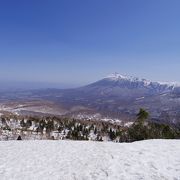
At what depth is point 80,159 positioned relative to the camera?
18984mm

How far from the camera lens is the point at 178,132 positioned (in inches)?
3403

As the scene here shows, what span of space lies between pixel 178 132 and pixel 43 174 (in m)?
79.0

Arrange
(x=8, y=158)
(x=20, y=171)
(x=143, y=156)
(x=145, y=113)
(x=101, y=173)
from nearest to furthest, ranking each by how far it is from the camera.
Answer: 1. (x=101, y=173)
2. (x=20, y=171)
3. (x=143, y=156)
4. (x=8, y=158)
5. (x=145, y=113)

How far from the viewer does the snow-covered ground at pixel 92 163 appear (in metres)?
15.0

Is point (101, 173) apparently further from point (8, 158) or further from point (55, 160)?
point (8, 158)

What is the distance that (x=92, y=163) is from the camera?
57.5ft

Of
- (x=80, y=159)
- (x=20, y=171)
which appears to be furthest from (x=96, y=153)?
(x=20, y=171)

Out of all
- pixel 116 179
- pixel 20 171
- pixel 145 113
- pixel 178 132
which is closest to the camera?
pixel 116 179

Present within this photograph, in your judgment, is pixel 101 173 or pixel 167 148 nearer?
pixel 101 173

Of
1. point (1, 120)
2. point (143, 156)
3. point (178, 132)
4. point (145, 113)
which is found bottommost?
point (1, 120)

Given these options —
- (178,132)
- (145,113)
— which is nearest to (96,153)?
(145,113)

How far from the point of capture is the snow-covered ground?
15.0 m

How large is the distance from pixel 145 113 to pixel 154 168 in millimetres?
61801

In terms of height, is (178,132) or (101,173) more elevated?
(101,173)
